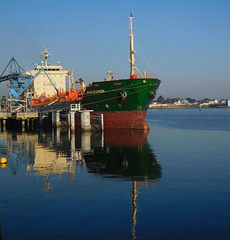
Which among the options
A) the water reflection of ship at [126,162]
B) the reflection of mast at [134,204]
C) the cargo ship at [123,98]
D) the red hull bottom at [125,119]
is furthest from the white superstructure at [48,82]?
the reflection of mast at [134,204]

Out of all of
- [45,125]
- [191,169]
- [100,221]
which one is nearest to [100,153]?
[191,169]

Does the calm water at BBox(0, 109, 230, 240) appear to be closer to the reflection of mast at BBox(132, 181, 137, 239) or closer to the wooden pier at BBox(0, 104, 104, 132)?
the reflection of mast at BBox(132, 181, 137, 239)

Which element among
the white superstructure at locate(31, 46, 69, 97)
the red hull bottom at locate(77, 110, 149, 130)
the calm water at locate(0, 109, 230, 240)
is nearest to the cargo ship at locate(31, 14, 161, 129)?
the red hull bottom at locate(77, 110, 149, 130)

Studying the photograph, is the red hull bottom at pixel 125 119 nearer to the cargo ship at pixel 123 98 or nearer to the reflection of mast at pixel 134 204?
the cargo ship at pixel 123 98

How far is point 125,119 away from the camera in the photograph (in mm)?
47719

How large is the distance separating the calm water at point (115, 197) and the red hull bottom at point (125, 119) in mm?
20653

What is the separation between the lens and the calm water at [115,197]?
11016mm

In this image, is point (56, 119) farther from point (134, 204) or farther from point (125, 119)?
point (134, 204)

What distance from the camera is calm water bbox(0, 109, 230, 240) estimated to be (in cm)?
1102

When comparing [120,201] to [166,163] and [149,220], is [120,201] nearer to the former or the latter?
[149,220]

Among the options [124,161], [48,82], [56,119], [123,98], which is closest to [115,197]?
[124,161]

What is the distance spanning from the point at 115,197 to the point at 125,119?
33307 millimetres

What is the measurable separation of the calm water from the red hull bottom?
20653 mm

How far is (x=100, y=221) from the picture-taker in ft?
38.6
